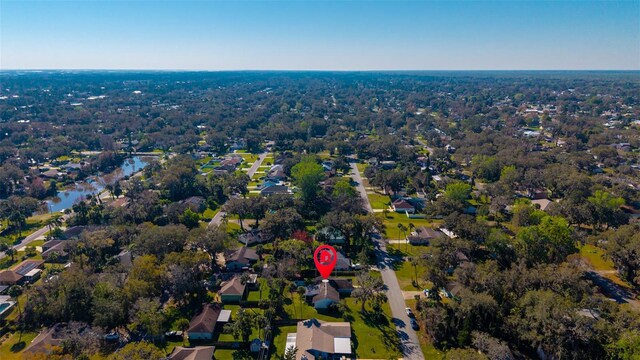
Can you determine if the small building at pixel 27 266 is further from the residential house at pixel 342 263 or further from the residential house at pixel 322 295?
the residential house at pixel 342 263

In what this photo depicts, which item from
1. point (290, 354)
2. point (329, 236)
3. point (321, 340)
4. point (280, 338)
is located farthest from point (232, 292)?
point (329, 236)

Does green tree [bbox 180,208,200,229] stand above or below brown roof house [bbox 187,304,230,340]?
above

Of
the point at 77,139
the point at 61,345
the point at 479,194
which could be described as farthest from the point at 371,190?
the point at 77,139

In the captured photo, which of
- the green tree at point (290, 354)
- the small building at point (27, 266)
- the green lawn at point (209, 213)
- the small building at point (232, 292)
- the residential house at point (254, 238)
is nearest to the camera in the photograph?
the green tree at point (290, 354)

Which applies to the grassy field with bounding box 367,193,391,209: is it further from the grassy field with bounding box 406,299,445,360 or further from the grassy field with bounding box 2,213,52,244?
the grassy field with bounding box 2,213,52,244

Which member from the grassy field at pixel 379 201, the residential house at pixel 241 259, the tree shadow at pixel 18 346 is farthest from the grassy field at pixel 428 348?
the tree shadow at pixel 18 346

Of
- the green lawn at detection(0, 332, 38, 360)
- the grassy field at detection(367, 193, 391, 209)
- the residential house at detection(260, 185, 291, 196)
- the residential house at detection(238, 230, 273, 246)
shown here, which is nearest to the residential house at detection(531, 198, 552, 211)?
the grassy field at detection(367, 193, 391, 209)
